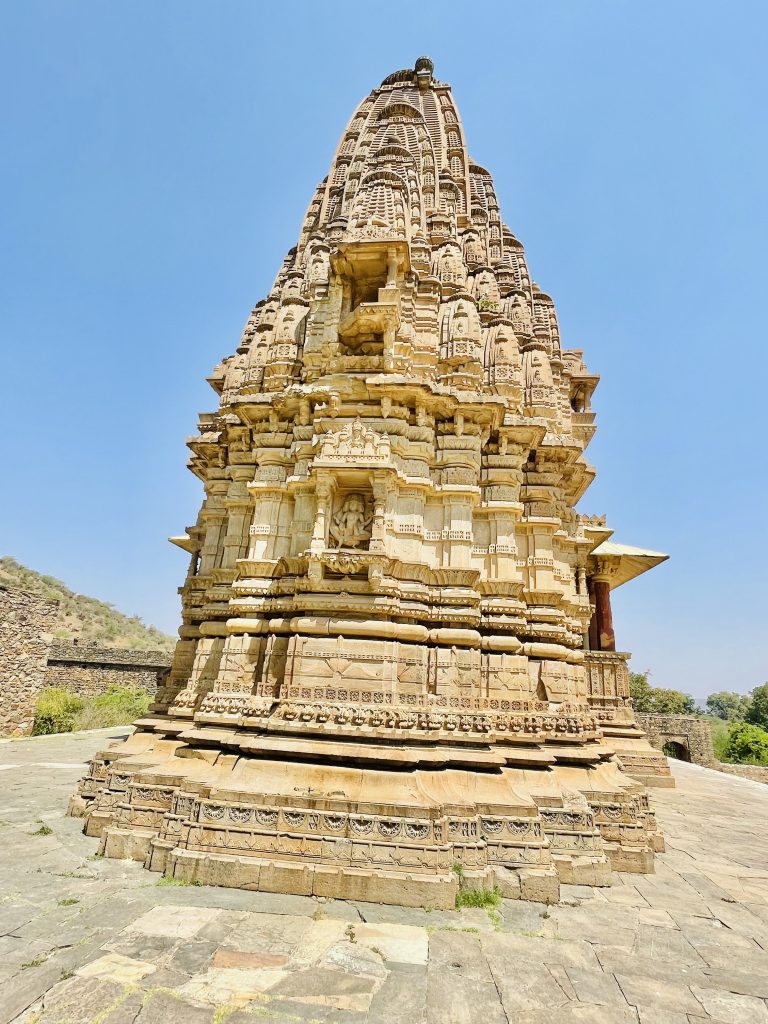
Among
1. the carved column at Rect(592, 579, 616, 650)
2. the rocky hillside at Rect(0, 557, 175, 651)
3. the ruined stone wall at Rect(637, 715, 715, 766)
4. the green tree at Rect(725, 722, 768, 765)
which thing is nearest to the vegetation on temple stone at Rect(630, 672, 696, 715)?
the green tree at Rect(725, 722, 768, 765)

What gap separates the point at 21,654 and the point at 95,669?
11.9 m

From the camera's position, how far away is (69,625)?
4981 centimetres

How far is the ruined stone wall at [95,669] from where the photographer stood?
30922 millimetres

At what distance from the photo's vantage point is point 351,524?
10109 mm

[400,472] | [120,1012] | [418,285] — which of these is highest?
[418,285]

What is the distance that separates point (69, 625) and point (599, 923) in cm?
5377

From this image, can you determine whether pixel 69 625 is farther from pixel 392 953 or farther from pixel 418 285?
pixel 392 953

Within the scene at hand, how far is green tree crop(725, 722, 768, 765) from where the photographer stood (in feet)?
104

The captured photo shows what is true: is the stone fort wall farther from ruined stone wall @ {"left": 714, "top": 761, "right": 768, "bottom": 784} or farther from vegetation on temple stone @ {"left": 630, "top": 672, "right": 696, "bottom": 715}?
vegetation on temple stone @ {"left": 630, "top": 672, "right": 696, "bottom": 715}

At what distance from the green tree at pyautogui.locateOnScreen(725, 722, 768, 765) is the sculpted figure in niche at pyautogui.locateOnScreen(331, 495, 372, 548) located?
3213 cm

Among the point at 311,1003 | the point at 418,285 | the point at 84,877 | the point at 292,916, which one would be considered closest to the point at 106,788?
the point at 84,877

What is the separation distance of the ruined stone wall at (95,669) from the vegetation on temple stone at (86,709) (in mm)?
760

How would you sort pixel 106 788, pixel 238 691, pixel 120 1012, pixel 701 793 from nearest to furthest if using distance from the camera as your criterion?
pixel 120 1012, pixel 106 788, pixel 238 691, pixel 701 793

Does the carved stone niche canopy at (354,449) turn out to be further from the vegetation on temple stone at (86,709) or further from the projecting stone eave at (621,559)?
the vegetation on temple stone at (86,709)
